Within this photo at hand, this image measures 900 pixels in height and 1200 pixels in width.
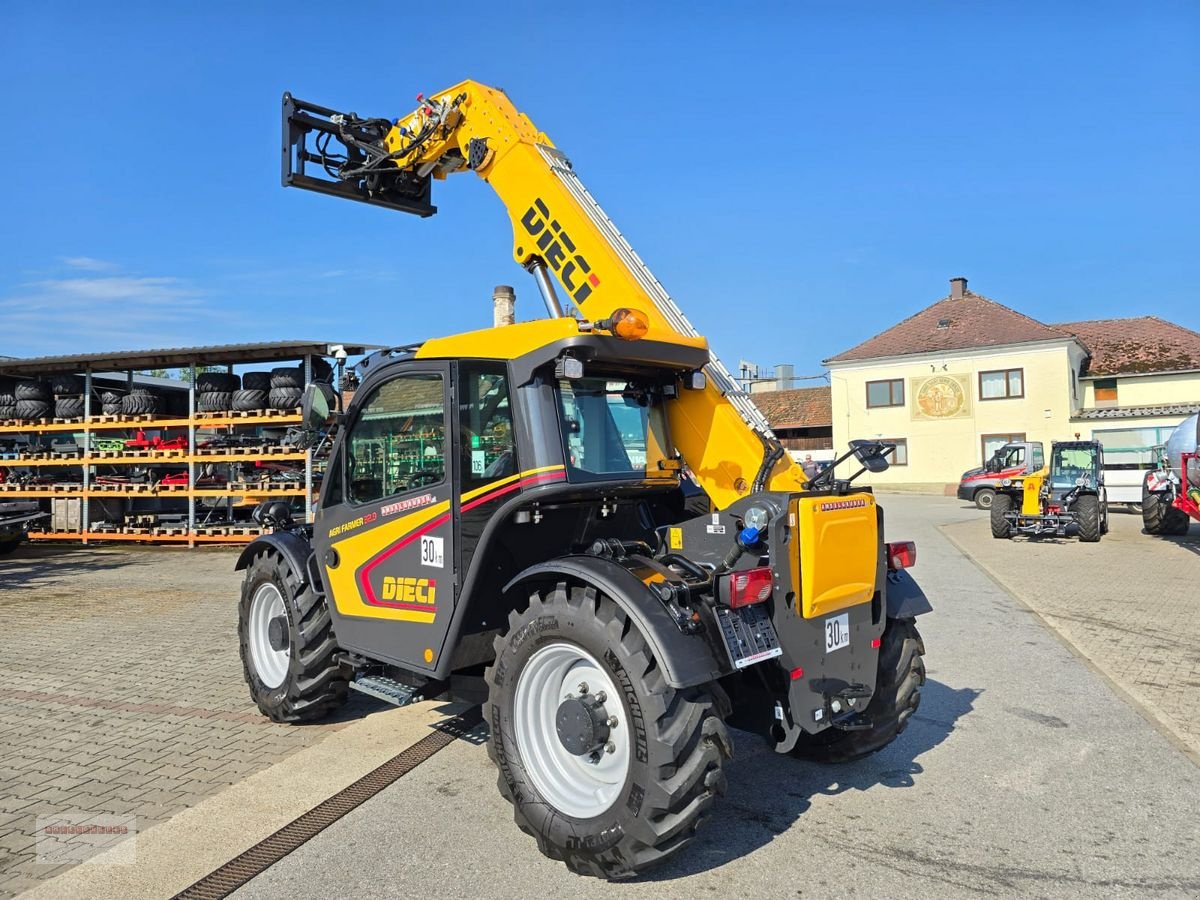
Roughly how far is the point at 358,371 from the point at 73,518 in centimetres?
1462

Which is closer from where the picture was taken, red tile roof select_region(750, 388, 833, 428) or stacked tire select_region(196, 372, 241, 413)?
stacked tire select_region(196, 372, 241, 413)

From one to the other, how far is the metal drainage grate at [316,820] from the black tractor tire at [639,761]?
104 centimetres

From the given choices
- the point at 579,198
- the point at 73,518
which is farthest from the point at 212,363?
the point at 579,198

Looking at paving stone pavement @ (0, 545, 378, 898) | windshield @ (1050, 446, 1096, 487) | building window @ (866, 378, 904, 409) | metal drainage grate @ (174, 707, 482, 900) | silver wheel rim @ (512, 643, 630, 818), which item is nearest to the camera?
metal drainage grate @ (174, 707, 482, 900)

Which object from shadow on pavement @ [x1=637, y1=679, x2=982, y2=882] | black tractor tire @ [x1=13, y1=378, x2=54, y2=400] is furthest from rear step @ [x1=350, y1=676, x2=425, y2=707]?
black tractor tire @ [x1=13, y1=378, x2=54, y2=400]

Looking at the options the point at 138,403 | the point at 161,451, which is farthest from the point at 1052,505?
the point at 138,403

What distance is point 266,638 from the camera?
5.68 metres

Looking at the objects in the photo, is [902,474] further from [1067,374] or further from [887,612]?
[887,612]

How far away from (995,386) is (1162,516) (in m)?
18.1

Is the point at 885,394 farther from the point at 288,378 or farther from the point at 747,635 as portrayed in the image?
the point at 747,635

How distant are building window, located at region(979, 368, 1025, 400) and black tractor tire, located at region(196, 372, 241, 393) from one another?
98.2 feet

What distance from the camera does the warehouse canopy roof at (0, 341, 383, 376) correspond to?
46.8 ft

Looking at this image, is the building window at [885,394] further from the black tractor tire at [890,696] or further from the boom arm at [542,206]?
the black tractor tire at [890,696]

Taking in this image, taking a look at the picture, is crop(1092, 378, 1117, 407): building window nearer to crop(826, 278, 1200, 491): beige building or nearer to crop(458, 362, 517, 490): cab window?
crop(826, 278, 1200, 491): beige building
